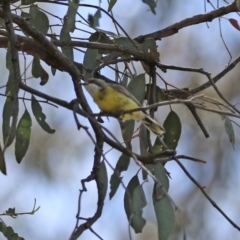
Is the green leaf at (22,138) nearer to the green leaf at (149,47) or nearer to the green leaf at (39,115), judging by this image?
the green leaf at (39,115)

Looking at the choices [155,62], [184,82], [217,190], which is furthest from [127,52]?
[217,190]

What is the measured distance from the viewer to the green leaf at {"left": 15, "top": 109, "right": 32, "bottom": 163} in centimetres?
189

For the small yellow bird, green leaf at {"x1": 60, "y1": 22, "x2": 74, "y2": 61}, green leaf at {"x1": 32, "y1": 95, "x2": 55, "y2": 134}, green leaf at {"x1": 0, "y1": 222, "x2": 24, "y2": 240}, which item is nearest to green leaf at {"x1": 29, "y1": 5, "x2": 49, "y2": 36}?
green leaf at {"x1": 60, "y1": 22, "x2": 74, "y2": 61}

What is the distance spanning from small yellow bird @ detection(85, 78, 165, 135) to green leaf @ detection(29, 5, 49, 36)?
0.35 metres

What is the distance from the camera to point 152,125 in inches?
66.1

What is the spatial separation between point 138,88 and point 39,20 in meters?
0.37

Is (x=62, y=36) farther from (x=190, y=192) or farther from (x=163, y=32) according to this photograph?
(x=190, y=192)

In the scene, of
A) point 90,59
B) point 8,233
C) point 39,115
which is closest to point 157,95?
point 90,59

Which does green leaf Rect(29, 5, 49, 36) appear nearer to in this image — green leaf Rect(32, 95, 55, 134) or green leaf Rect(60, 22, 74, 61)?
green leaf Rect(60, 22, 74, 61)

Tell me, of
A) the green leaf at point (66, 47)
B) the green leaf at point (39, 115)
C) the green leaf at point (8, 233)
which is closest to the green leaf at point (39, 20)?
the green leaf at point (66, 47)

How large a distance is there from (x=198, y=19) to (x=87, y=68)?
48cm

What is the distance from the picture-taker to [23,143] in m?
1.90

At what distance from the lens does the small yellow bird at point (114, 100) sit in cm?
167

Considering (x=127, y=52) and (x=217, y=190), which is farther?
→ (x=217, y=190)
